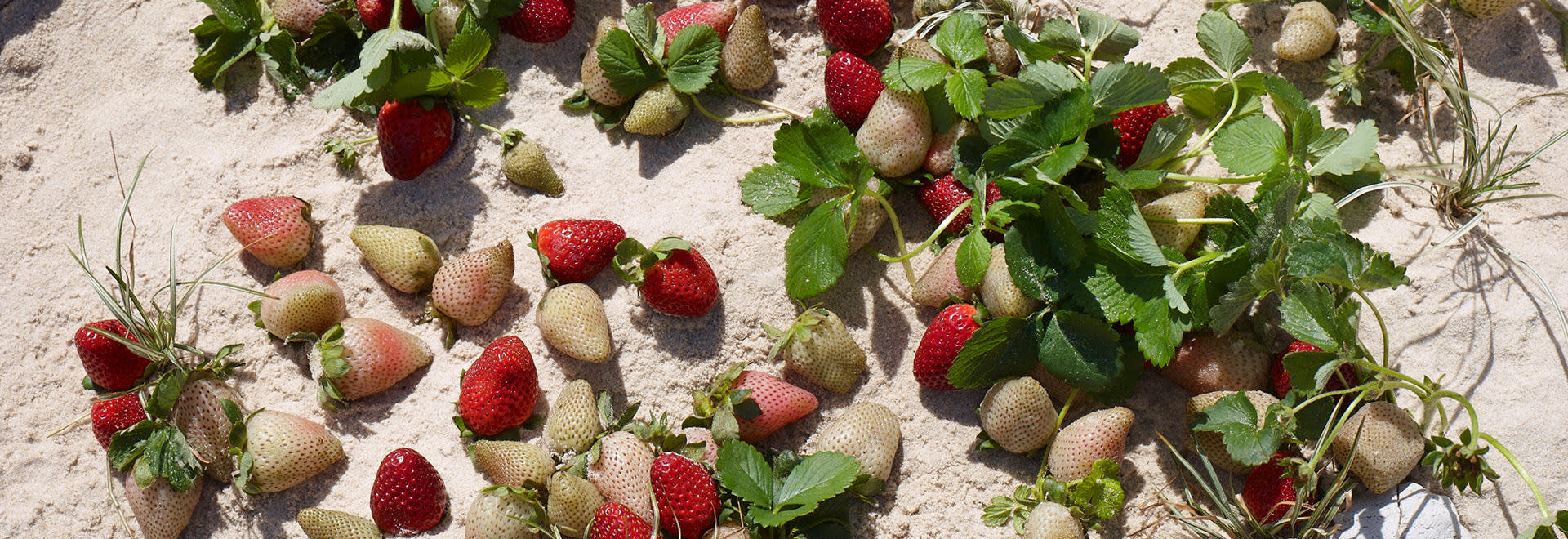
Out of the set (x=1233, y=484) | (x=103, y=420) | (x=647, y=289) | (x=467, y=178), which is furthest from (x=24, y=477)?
(x=1233, y=484)

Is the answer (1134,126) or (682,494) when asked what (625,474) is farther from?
(1134,126)

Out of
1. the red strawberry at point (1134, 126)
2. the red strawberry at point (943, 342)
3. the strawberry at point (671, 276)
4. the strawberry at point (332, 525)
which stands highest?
the red strawberry at point (1134, 126)

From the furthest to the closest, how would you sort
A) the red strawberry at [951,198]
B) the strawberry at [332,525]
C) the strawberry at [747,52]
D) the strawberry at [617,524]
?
the strawberry at [747,52], the red strawberry at [951,198], the strawberry at [332,525], the strawberry at [617,524]

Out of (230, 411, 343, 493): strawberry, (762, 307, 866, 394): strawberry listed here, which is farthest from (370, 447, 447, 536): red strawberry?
(762, 307, 866, 394): strawberry

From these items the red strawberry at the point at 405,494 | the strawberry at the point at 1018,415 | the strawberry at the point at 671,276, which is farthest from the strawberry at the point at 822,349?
the red strawberry at the point at 405,494

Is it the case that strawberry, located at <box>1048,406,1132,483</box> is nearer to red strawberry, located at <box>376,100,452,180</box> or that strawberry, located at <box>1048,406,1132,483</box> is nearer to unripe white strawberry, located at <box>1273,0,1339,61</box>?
unripe white strawberry, located at <box>1273,0,1339,61</box>

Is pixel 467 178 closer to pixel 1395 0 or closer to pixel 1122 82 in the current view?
pixel 1122 82

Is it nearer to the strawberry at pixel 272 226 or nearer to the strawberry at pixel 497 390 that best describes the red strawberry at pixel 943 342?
the strawberry at pixel 497 390
